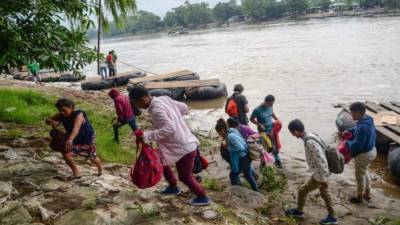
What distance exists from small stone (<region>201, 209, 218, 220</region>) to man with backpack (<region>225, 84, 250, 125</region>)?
3.36 m

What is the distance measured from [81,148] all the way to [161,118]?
1.89 m

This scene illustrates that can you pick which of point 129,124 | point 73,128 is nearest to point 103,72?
point 129,124

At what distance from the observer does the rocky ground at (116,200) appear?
481 cm

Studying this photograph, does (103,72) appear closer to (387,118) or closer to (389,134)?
(387,118)

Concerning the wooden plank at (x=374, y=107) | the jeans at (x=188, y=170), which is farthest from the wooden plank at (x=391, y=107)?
the jeans at (x=188, y=170)

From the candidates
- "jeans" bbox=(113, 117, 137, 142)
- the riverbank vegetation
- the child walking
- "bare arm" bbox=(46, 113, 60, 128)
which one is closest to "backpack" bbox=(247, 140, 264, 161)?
the child walking

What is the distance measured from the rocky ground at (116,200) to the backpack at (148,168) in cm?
44

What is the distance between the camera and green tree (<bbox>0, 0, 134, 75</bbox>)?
4.88 m

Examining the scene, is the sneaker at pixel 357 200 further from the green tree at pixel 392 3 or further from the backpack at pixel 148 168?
the green tree at pixel 392 3

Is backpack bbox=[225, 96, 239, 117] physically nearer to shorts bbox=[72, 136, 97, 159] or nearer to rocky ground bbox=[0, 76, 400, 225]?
rocky ground bbox=[0, 76, 400, 225]

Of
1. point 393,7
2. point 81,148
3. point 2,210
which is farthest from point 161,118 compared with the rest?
point 393,7

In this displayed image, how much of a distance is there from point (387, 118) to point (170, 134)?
721cm

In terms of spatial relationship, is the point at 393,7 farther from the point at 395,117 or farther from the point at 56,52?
the point at 56,52

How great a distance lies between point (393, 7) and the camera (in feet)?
249
